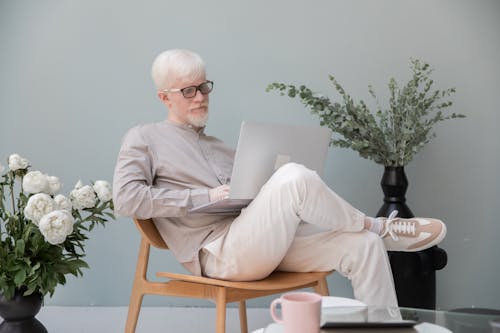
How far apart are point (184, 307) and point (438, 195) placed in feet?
4.50

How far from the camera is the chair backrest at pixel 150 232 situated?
213 cm

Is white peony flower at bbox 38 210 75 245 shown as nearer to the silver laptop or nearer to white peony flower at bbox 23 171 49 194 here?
white peony flower at bbox 23 171 49 194

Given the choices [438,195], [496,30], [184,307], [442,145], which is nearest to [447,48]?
[496,30]

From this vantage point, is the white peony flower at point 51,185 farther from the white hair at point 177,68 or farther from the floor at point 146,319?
the floor at point 146,319

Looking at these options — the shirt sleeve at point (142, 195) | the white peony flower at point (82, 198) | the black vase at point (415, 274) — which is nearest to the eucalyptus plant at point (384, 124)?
the black vase at point (415, 274)

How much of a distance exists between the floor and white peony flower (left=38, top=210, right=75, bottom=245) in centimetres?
77

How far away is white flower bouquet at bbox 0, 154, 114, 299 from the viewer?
6.84 feet

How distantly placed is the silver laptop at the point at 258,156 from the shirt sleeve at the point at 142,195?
0.07 meters

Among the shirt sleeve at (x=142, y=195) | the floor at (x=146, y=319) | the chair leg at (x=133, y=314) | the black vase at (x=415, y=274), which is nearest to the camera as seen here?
the shirt sleeve at (x=142, y=195)

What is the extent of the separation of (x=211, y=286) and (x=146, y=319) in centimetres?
98

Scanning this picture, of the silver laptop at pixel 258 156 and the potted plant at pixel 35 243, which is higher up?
the silver laptop at pixel 258 156

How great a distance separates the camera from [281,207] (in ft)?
6.45

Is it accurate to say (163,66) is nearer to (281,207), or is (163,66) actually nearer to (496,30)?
(281,207)

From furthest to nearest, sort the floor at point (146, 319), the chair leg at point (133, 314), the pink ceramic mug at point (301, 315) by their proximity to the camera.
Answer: the floor at point (146, 319)
the chair leg at point (133, 314)
the pink ceramic mug at point (301, 315)
